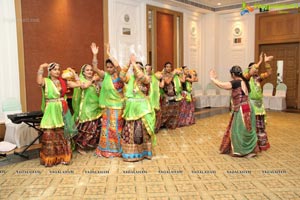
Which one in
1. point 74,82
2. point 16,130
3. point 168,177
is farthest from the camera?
point 16,130

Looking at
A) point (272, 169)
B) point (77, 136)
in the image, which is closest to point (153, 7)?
point (77, 136)

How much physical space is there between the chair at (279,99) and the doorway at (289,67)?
707 mm

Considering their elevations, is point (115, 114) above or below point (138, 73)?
below

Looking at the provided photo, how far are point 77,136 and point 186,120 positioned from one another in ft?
9.87

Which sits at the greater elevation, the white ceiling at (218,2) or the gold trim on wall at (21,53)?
the white ceiling at (218,2)

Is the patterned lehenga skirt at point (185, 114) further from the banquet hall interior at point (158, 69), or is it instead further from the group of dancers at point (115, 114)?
the group of dancers at point (115, 114)

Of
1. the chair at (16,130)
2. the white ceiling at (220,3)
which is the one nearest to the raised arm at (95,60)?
the chair at (16,130)

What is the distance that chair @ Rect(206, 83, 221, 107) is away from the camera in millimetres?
10355

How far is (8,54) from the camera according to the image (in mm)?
5566

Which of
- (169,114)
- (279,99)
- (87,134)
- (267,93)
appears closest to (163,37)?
(169,114)

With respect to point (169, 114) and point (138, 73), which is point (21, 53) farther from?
point (169, 114)

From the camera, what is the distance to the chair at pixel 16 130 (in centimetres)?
500

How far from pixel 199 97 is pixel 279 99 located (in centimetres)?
252

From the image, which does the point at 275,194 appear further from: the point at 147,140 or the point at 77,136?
the point at 77,136
